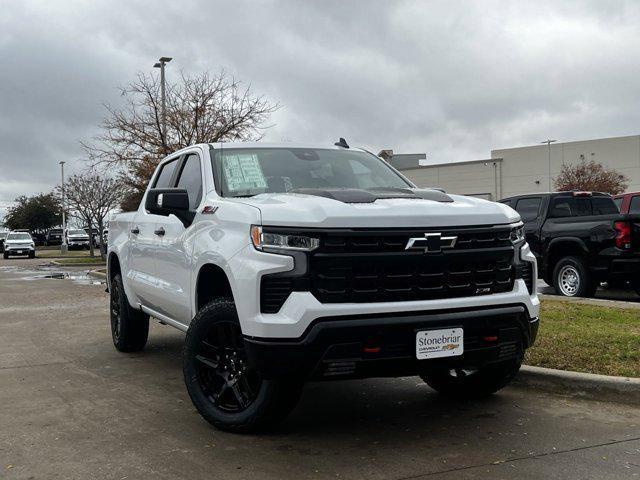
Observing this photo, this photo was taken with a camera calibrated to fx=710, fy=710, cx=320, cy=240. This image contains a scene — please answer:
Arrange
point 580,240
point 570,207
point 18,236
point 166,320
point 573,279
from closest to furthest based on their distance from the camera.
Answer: point 166,320 < point 580,240 < point 573,279 < point 570,207 < point 18,236

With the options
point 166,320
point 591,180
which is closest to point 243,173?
point 166,320

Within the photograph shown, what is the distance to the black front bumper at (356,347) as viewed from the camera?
405 centimetres

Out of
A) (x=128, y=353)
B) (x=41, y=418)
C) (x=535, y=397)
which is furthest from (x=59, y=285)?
(x=535, y=397)

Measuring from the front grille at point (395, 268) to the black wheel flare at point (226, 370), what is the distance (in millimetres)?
776

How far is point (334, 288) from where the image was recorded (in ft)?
13.6

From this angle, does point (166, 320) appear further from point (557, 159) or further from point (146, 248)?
point (557, 159)

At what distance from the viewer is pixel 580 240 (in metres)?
11.6

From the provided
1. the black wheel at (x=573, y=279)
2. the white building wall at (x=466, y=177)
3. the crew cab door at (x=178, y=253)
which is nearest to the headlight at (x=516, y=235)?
the crew cab door at (x=178, y=253)

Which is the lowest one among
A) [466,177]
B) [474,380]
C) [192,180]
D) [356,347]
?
[474,380]

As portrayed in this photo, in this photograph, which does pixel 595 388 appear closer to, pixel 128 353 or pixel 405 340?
pixel 405 340

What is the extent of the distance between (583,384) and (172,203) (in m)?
3.54

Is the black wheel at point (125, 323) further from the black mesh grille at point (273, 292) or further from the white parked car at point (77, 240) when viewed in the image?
the white parked car at point (77, 240)

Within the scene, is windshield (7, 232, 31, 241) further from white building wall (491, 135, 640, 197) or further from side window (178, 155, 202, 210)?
side window (178, 155, 202, 210)

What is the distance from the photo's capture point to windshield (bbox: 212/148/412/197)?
214 inches
